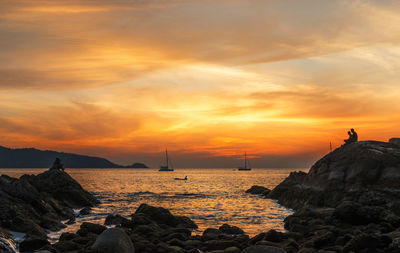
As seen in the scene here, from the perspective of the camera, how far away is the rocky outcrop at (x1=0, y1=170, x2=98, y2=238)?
23922 mm

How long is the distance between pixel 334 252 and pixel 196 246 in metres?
7.46

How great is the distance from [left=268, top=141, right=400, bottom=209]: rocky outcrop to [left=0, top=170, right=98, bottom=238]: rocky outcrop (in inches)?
965

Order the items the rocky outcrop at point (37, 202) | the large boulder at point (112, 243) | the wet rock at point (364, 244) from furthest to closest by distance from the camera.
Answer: the rocky outcrop at point (37, 202) → the wet rock at point (364, 244) → the large boulder at point (112, 243)

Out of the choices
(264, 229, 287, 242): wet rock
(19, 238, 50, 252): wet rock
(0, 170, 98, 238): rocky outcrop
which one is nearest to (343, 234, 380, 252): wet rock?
(264, 229, 287, 242): wet rock

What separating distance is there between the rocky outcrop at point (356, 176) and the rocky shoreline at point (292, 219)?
8 cm

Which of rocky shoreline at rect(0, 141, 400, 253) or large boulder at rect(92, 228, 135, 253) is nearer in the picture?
large boulder at rect(92, 228, 135, 253)

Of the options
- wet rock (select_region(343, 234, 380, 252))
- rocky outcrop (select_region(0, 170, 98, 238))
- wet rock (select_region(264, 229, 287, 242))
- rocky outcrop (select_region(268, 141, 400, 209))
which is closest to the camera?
wet rock (select_region(343, 234, 380, 252))

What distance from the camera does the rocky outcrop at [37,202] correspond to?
2392cm

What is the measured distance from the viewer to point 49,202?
1378 inches

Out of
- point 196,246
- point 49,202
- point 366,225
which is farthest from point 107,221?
point 366,225

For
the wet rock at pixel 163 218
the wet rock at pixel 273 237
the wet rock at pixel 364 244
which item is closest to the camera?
the wet rock at pixel 364 244

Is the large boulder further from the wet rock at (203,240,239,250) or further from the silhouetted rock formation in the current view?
the silhouetted rock formation

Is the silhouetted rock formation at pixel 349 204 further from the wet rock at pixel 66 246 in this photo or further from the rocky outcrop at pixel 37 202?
the rocky outcrop at pixel 37 202

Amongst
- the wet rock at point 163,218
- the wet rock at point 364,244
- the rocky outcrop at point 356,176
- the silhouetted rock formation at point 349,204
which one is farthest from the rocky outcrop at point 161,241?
the rocky outcrop at point 356,176
